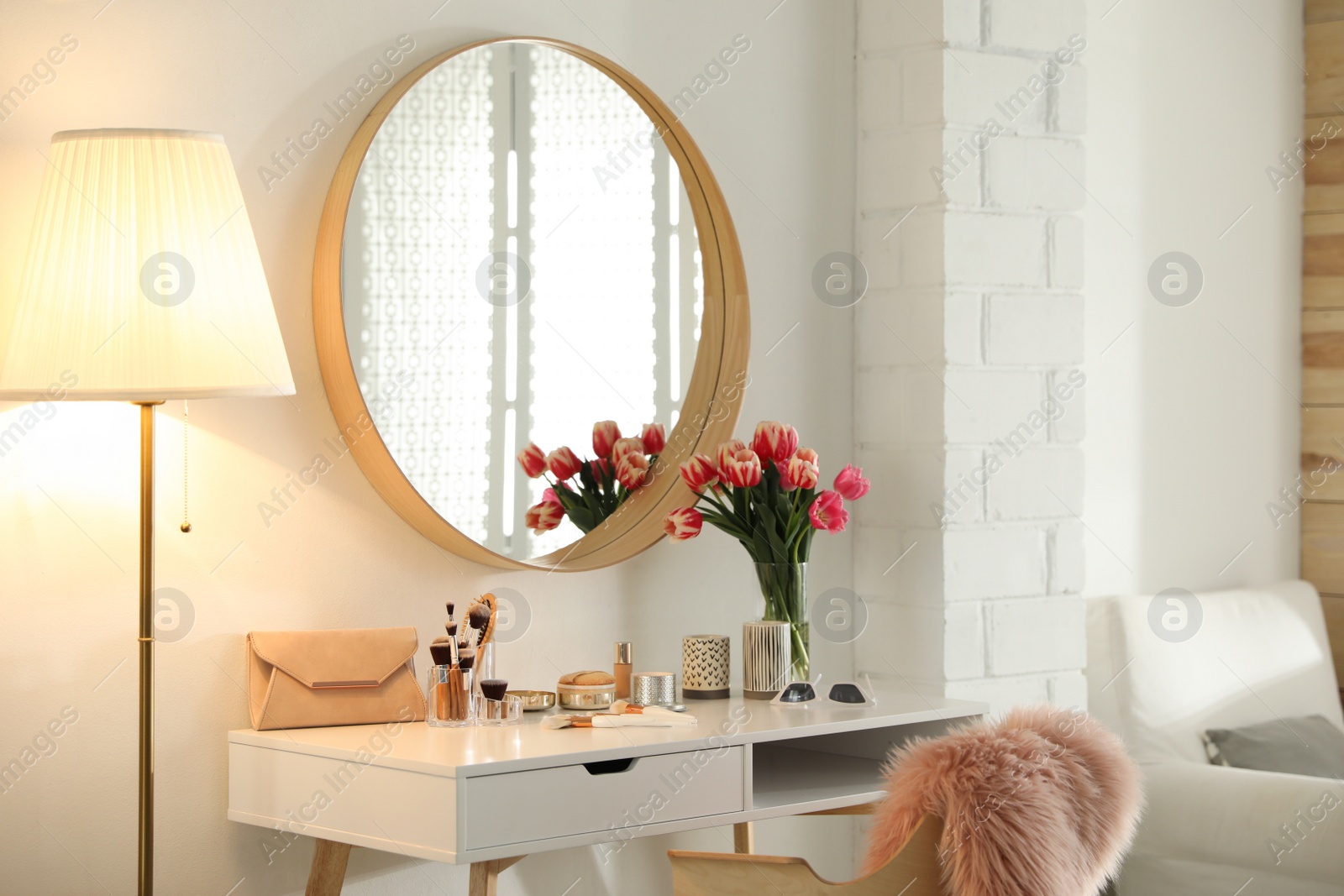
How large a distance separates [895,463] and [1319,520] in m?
1.69

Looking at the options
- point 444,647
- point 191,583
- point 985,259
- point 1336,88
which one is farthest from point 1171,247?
point 191,583

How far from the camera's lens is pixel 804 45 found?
99.7 inches

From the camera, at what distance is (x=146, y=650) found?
1.68 m

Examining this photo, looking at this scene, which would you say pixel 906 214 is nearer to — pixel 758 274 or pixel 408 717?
pixel 758 274

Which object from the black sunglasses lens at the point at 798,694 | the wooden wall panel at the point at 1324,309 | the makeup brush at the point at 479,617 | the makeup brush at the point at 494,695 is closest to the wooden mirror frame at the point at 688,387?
the makeup brush at the point at 479,617

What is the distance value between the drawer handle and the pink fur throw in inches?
13.7

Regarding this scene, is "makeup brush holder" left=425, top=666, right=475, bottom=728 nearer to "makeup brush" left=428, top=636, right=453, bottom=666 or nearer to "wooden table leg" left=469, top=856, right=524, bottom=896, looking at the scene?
"makeup brush" left=428, top=636, right=453, bottom=666

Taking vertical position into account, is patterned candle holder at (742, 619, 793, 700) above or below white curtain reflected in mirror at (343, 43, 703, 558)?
below

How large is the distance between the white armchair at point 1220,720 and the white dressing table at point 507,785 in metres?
0.88

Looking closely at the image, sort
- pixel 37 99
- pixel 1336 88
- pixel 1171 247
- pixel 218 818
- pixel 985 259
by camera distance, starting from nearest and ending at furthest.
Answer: pixel 37 99
pixel 218 818
pixel 985 259
pixel 1171 247
pixel 1336 88

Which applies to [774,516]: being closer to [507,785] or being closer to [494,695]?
[494,695]

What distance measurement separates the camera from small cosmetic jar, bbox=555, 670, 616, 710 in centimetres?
202

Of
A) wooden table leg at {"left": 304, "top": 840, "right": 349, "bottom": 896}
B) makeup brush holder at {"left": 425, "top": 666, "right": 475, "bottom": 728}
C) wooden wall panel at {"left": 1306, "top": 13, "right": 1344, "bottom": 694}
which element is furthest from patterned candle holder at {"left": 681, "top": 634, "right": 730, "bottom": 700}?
wooden wall panel at {"left": 1306, "top": 13, "right": 1344, "bottom": 694}

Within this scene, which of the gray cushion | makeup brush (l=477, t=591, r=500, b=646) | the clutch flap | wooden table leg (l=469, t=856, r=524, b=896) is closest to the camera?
wooden table leg (l=469, t=856, r=524, b=896)
